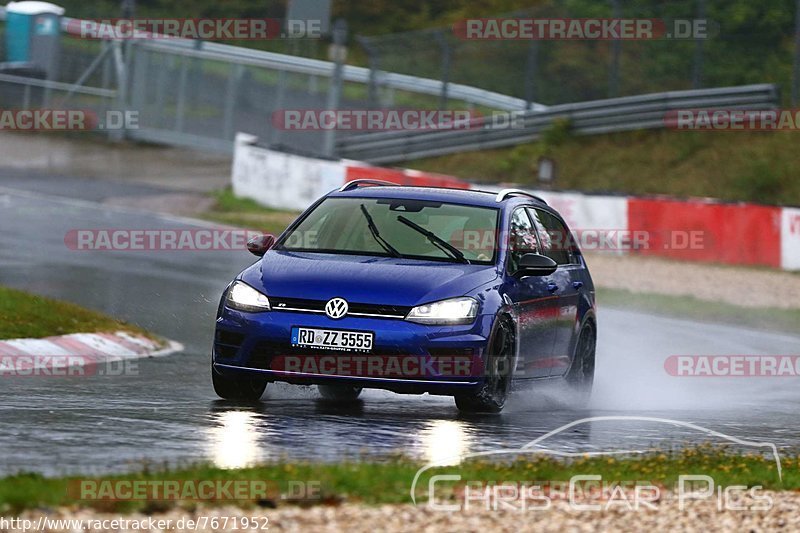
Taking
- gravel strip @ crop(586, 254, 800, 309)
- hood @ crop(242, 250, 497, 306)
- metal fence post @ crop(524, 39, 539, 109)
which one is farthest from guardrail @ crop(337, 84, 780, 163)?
hood @ crop(242, 250, 497, 306)

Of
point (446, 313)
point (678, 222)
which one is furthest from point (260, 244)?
Answer: point (678, 222)

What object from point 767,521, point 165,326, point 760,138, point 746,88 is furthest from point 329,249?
point 760,138

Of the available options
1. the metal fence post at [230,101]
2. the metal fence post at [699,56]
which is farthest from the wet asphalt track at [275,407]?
the metal fence post at [230,101]

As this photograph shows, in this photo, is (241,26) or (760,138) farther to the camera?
(241,26)

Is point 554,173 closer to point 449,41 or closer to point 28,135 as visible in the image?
point 449,41

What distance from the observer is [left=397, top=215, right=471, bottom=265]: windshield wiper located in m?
11.1

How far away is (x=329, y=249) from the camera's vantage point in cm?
1116

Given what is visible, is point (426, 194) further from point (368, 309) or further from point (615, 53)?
point (615, 53)

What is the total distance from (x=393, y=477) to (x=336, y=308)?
2.73 meters

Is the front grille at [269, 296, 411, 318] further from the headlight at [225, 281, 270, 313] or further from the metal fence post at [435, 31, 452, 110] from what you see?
the metal fence post at [435, 31, 452, 110]

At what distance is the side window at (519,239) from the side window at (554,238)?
0.20m

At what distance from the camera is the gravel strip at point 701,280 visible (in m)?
23.3

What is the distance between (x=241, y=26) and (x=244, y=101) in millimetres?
20020

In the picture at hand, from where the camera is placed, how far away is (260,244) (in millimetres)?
11352
